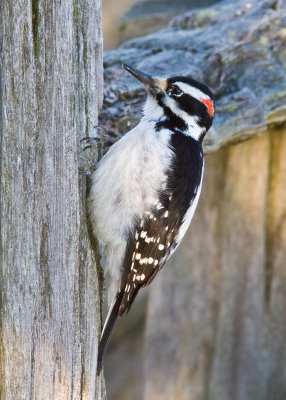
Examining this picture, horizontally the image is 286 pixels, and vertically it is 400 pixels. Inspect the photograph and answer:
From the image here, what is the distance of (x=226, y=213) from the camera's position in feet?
16.1

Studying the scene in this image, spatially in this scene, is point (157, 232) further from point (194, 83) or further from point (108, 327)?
point (194, 83)

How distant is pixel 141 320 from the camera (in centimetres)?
816

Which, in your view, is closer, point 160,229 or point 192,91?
point 160,229

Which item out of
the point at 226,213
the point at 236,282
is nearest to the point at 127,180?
the point at 226,213

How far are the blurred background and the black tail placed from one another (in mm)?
1043

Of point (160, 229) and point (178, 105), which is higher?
point (178, 105)

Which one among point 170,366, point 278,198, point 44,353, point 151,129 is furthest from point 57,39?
point 170,366

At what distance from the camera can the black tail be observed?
340cm

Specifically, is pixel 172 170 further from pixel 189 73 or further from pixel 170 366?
pixel 170 366

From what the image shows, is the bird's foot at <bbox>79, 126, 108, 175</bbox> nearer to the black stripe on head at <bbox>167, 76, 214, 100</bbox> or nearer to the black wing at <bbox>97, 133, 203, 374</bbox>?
the black wing at <bbox>97, 133, 203, 374</bbox>

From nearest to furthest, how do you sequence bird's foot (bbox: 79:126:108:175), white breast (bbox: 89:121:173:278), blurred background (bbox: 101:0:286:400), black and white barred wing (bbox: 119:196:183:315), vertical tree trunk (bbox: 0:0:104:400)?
vertical tree trunk (bbox: 0:0:104:400) → bird's foot (bbox: 79:126:108:175) → white breast (bbox: 89:121:173:278) → black and white barred wing (bbox: 119:196:183:315) → blurred background (bbox: 101:0:286:400)

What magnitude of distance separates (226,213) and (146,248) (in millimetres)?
1294

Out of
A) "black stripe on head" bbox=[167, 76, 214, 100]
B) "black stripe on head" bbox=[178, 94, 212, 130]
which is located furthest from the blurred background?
"black stripe on head" bbox=[167, 76, 214, 100]

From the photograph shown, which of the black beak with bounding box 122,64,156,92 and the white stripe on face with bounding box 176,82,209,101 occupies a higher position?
the black beak with bounding box 122,64,156,92
